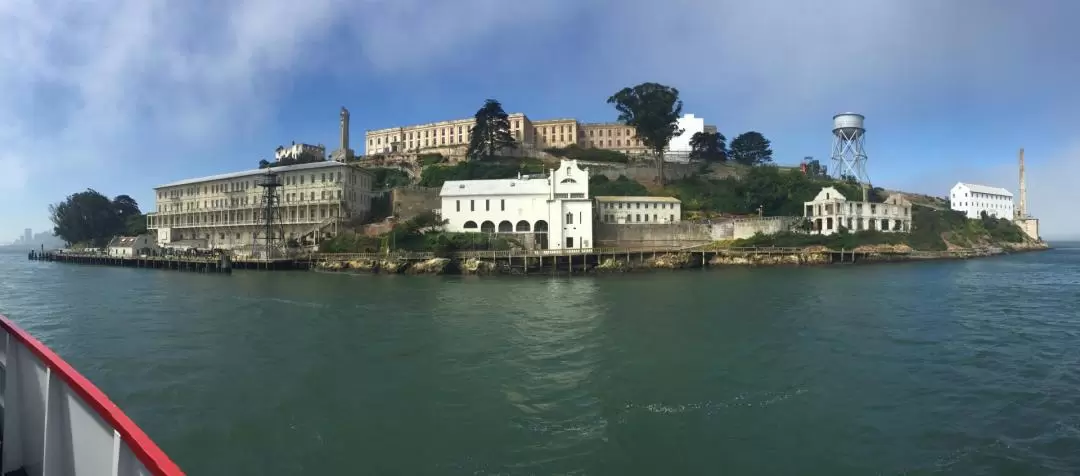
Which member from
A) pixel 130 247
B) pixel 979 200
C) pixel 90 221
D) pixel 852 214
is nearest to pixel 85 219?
pixel 90 221

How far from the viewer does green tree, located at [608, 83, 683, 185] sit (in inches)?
2650

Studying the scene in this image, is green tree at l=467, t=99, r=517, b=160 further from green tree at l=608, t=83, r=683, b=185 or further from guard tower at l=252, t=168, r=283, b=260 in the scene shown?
guard tower at l=252, t=168, r=283, b=260

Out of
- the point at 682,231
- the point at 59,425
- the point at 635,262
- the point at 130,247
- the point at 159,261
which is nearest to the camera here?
the point at 59,425

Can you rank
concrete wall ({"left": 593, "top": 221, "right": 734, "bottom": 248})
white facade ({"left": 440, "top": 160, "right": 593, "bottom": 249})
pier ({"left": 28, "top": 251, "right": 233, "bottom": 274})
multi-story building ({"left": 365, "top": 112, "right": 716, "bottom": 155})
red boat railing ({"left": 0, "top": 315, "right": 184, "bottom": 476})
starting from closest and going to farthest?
red boat railing ({"left": 0, "top": 315, "right": 184, "bottom": 476}) → pier ({"left": 28, "top": 251, "right": 233, "bottom": 274}) → white facade ({"left": 440, "top": 160, "right": 593, "bottom": 249}) → concrete wall ({"left": 593, "top": 221, "right": 734, "bottom": 248}) → multi-story building ({"left": 365, "top": 112, "right": 716, "bottom": 155})

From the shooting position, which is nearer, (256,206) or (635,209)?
(635,209)

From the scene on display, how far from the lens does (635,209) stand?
58781 millimetres

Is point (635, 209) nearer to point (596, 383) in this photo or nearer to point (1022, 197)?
point (596, 383)

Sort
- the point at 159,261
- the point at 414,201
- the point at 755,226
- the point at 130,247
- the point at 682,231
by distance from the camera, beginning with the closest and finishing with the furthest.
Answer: the point at 682,231 < the point at 755,226 < the point at 414,201 < the point at 159,261 < the point at 130,247

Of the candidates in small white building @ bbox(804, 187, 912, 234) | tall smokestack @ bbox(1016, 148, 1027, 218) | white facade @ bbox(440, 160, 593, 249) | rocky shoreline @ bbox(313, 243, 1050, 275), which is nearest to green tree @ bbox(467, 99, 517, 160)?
white facade @ bbox(440, 160, 593, 249)

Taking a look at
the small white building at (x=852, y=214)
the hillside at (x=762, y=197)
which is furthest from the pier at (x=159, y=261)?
the small white building at (x=852, y=214)

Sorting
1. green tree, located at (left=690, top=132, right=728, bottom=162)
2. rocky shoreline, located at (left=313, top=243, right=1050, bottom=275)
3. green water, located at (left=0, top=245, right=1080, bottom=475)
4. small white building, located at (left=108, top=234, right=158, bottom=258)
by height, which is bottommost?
green water, located at (left=0, top=245, right=1080, bottom=475)

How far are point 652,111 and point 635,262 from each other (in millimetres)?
25425

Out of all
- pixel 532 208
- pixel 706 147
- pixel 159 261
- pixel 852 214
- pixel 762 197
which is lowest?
pixel 159 261

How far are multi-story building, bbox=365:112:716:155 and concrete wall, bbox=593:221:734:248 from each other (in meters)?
34.0
